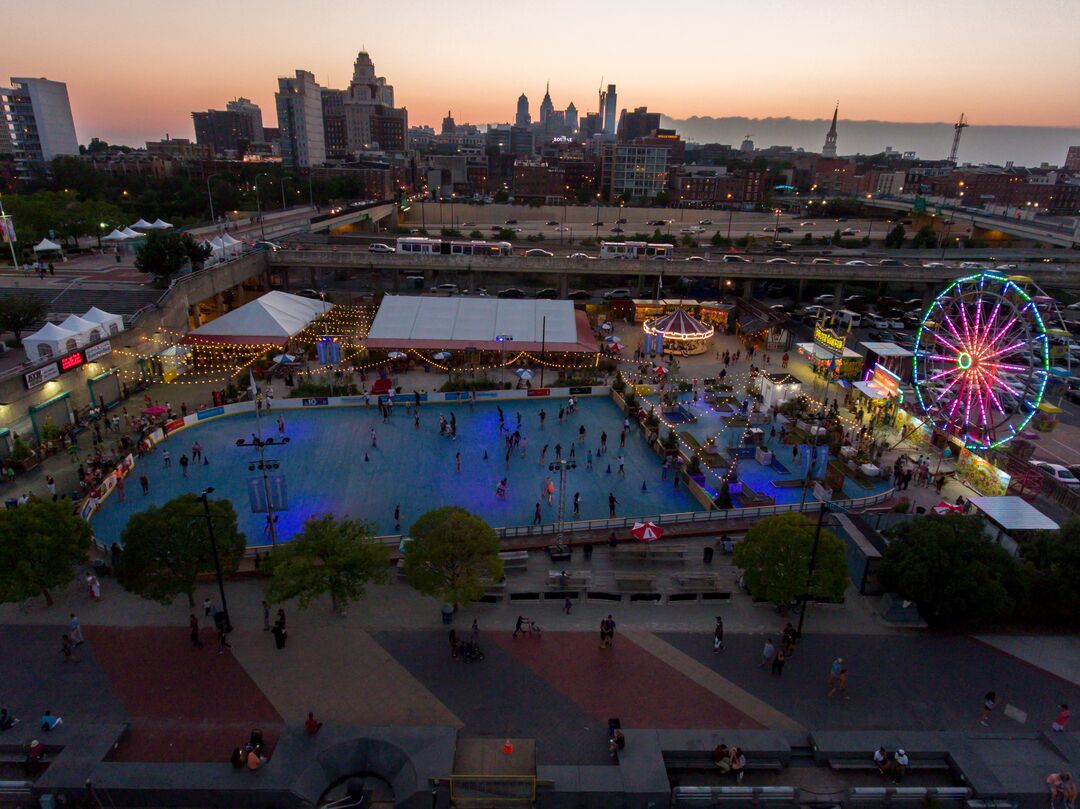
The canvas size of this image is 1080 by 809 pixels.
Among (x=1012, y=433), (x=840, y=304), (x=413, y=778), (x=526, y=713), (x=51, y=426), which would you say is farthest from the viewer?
(x=840, y=304)

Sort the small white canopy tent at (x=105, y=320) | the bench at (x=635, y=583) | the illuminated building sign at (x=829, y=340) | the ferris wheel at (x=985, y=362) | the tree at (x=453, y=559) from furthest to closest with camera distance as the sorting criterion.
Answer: the illuminated building sign at (x=829, y=340), the small white canopy tent at (x=105, y=320), the ferris wheel at (x=985, y=362), the bench at (x=635, y=583), the tree at (x=453, y=559)

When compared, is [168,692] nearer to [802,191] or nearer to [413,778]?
[413,778]

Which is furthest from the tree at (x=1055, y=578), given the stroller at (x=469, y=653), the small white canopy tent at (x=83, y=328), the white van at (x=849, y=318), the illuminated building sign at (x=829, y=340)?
the small white canopy tent at (x=83, y=328)

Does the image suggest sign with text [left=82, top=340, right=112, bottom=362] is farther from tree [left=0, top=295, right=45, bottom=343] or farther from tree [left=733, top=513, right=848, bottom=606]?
tree [left=733, top=513, right=848, bottom=606]

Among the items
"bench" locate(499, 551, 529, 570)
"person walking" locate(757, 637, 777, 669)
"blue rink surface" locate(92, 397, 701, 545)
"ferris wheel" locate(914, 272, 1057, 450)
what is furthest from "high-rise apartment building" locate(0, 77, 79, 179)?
"person walking" locate(757, 637, 777, 669)

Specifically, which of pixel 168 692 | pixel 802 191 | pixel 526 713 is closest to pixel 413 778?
pixel 526 713

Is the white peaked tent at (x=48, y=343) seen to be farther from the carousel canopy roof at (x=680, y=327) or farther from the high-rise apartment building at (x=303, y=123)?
the high-rise apartment building at (x=303, y=123)
